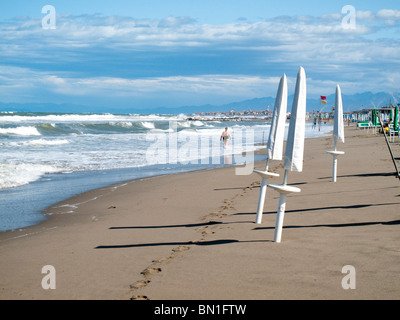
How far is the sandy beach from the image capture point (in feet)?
15.1

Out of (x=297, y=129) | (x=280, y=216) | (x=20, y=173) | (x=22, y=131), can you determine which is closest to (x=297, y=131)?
(x=297, y=129)

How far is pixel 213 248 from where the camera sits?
19.9 feet

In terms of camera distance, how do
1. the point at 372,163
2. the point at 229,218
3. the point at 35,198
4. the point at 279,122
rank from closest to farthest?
the point at 279,122
the point at 229,218
the point at 35,198
the point at 372,163

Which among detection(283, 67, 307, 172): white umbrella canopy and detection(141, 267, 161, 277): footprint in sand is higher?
detection(283, 67, 307, 172): white umbrella canopy

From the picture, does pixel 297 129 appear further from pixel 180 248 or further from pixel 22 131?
pixel 22 131

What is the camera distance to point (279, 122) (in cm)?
655

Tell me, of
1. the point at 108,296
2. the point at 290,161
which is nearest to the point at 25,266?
the point at 108,296

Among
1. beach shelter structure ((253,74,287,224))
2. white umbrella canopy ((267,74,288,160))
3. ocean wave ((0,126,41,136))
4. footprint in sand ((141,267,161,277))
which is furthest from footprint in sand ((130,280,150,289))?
ocean wave ((0,126,41,136))

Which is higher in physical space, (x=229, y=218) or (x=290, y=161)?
(x=290, y=161)

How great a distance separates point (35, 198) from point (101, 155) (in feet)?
38.5

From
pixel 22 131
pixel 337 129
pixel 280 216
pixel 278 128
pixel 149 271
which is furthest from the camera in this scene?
pixel 22 131

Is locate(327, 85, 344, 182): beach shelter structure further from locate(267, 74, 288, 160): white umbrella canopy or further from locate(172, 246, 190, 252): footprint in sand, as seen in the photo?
locate(172, 246, 190, 252): footprint in sand

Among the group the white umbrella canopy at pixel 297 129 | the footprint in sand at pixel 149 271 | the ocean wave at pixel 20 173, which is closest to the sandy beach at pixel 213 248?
the footprint in sand at pixel 149 271

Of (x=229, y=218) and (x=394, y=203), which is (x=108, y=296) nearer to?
(x=229, y=218)
